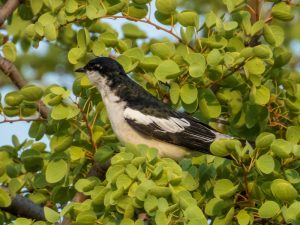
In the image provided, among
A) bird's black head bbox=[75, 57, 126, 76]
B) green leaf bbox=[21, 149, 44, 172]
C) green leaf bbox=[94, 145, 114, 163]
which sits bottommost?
green leaf bbox=[21, 149, 44, 172]

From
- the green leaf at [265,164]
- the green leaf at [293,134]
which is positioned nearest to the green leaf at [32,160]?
the green leaf at [293,134]

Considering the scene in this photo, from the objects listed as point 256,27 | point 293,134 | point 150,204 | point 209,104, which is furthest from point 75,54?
point 150,204

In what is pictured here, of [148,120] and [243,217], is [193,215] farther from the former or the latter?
[148,120]

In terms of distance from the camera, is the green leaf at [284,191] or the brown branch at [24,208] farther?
the brown branch at [24,208]

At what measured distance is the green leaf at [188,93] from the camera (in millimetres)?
6613

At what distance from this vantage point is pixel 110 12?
7.02 meters

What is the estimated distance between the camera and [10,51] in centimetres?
765

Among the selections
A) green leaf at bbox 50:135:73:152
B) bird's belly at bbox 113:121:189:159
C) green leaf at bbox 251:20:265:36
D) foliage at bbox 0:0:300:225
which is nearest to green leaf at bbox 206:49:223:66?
foliage at bbox 0:0:300:225

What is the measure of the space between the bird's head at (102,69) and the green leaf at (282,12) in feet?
4.77

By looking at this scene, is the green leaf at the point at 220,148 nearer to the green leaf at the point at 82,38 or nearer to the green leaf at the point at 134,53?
the green leaf at the point at 134,53

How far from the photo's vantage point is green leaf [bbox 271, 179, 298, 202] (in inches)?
217

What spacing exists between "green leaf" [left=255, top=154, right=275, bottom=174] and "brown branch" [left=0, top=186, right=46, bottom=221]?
222 cm

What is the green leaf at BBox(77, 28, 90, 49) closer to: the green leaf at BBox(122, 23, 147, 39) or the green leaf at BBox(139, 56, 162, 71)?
the green leaf at BBox(139, 56, 162, 71)

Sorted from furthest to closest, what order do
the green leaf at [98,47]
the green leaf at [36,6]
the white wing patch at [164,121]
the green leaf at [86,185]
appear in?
the green leaf at [36,6] < the white wing patch at [164,121] < the green leaf at [98,47] < the green leaf at [86,185]
